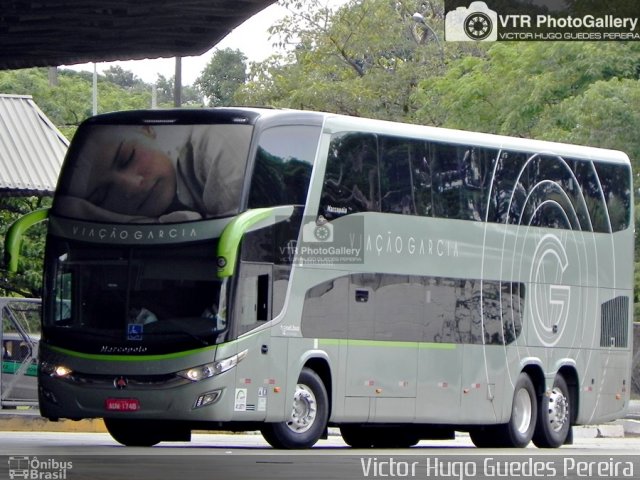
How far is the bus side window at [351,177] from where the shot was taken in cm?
1934

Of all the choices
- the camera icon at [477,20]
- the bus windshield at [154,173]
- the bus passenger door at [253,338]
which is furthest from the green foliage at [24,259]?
the bus passenger door at [253,338]

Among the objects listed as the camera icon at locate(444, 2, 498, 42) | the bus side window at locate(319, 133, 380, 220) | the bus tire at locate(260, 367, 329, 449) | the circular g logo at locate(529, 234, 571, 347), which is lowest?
the bus tire at locate(260, 367, 329, 449)

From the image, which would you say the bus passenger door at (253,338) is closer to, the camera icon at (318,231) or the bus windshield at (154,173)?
the camera icon at (318,231)

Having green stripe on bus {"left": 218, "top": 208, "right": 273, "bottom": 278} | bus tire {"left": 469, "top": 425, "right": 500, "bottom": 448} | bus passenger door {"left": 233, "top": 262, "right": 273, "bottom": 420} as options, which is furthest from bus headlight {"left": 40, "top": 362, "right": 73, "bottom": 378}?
bus tire {"left": 469, "top": 425, "right": 500, "bottom": 448}

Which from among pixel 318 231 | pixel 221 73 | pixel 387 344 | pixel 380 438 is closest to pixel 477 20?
pixel 380 438

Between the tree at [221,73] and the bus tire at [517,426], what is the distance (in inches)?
2703

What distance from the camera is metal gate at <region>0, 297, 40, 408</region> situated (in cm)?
2606

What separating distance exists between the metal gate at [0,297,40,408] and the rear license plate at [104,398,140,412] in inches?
313

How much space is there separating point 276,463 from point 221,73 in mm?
77384

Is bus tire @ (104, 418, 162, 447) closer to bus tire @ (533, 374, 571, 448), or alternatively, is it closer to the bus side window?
the bus side window

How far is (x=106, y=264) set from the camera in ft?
61.5

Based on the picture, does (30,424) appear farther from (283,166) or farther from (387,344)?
(283,166)

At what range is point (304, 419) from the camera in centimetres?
1927

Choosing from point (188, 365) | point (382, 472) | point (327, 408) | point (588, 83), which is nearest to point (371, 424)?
point (327, 408)
